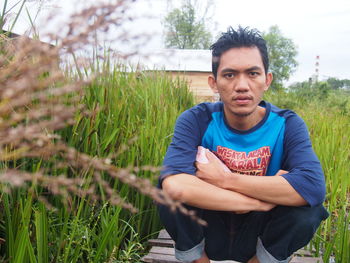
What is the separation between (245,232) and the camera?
79.6 inches

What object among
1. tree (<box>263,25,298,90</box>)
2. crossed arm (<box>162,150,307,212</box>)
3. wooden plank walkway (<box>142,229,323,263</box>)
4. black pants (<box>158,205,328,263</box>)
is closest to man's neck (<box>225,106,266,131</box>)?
crossed arm (<box>162,150,307,212</box>)

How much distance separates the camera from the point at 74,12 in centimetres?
56

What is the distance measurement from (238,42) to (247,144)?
2.06ft

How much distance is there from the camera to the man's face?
206 cm

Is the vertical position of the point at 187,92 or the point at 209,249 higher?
the point at 187,92

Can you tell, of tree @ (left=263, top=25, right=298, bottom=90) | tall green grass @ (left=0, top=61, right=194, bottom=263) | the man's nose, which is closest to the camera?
tall green grass @ (left=0, top=61, right=194, bottom=263)

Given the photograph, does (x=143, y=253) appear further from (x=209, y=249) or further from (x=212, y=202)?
(x=212, y=202)

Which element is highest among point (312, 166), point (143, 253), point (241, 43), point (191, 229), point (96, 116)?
point (241, 43)

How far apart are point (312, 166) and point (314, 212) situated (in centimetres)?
24

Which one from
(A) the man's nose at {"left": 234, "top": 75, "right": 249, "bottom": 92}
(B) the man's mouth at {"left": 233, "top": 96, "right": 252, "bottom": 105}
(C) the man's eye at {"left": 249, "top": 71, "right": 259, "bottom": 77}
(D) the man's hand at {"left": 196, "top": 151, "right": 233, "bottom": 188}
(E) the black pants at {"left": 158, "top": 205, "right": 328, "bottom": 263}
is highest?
Result: (C) the man's eye at {"left": 249, "top": 71, "right": 259, "bottom": 77}

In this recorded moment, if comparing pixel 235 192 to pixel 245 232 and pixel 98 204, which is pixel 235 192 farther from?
pixel 98 204

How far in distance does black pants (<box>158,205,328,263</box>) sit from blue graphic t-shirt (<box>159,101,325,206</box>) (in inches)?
9.1

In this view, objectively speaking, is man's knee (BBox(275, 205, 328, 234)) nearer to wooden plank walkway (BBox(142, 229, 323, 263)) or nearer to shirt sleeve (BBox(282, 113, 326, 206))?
shirt sleeve (BBox(282, 113, 326, 206))

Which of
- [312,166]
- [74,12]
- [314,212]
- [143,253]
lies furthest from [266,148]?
[74,12]
